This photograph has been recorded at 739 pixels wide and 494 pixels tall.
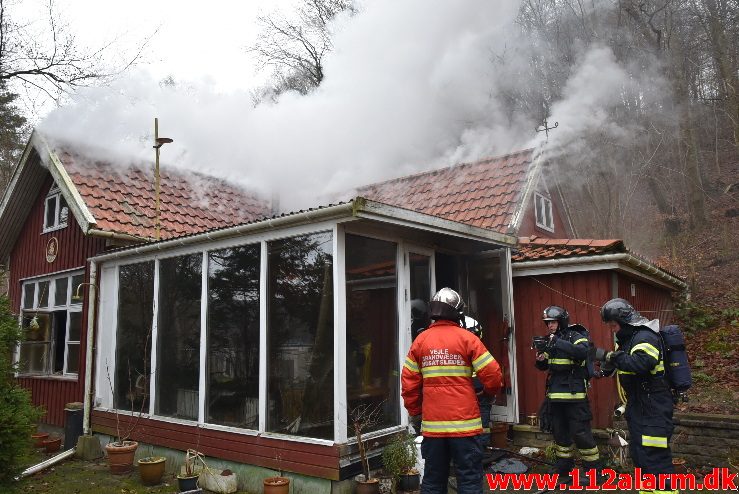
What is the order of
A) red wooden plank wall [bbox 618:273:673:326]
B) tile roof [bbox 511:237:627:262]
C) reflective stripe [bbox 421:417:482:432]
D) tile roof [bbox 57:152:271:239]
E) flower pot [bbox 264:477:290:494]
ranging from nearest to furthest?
reflective stripe [bbox 421:417:482:432] < flower pot [bbox 264:477:290:494] < tile roof [bbox 511:237:627:262] < red wooden plank wall [bbox 618:273:673:326] < tile roof [bbox 57:152:271:239]

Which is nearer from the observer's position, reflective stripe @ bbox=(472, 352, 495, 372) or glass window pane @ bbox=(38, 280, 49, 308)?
reflective stripe @ bbox=(472, 352, 495, 372)

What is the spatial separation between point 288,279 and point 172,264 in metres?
2.30

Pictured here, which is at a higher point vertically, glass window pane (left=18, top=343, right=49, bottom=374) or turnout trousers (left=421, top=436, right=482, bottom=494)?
glass window pane (left=18, top=343, right=49, bottom=374)

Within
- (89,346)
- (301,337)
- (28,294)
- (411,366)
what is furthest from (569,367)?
(28,294)

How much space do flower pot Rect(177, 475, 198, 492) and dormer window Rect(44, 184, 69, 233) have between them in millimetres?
6265

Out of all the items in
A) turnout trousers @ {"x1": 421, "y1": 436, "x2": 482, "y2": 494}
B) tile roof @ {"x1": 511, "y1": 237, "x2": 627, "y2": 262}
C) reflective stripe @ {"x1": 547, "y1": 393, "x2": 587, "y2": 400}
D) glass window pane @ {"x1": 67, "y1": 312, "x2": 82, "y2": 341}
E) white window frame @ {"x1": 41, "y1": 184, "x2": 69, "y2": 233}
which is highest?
white window frame @ {"x1": 41, "y1": 184, "x2": 69, "y2": 233}

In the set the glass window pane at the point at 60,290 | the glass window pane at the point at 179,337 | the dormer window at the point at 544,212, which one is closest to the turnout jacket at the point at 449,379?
the glass window pane at the point at 179,337

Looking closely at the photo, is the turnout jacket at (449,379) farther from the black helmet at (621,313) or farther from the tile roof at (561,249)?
the tile roof at (561,249)

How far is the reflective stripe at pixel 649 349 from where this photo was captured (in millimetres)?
4680

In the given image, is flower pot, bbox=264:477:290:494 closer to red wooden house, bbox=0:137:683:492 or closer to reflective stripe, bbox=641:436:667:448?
red wooden house, bbox=0:137:683:492

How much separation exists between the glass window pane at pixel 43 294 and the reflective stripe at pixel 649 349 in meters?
10.3

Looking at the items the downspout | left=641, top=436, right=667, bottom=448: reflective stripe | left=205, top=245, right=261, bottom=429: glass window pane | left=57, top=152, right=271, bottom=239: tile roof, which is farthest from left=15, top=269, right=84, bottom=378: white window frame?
left=641, top=436, right=667, bottom=448: reflective stripe

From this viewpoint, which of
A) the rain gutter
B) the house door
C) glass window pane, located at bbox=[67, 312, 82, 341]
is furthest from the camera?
glass window pane, located at bbox=[67, 312, 82, 341]

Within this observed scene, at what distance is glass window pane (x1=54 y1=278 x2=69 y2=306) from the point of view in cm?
1014
